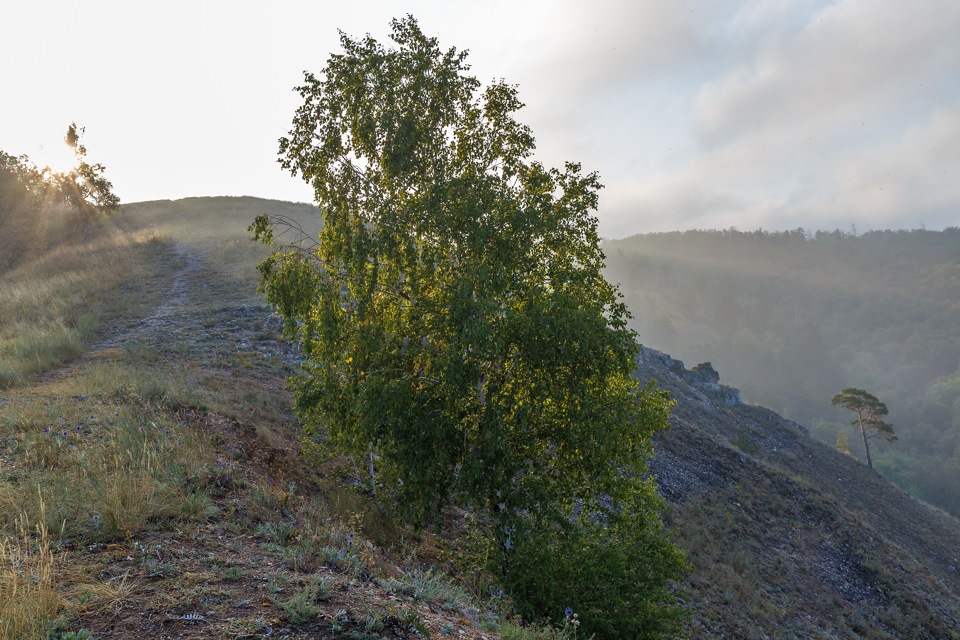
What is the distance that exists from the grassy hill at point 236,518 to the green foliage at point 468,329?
137 centimetres

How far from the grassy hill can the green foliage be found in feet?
4.50

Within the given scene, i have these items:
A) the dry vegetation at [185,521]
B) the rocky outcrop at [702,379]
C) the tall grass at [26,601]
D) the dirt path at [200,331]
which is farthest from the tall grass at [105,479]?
the rocky outcrop at [702,379]

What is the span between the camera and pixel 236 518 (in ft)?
21.9

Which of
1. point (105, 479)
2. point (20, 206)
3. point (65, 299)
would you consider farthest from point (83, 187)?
point (105, 479)

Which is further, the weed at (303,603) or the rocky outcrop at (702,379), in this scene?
the rocky outcrop at (702,379)

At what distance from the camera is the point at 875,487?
1644 inches

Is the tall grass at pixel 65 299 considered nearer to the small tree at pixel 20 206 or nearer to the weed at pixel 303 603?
the small tree at pixel 20 206

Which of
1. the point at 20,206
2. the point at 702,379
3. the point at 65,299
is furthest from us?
the point at 702,379

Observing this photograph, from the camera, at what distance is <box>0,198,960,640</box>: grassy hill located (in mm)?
4523

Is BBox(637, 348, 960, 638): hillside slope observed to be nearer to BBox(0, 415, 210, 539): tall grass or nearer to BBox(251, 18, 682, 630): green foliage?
BBox(251, 18, 682, 630): green foliage

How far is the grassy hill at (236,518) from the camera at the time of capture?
4523 mm

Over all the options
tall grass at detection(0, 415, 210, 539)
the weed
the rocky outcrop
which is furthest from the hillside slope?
the rocky outcrop

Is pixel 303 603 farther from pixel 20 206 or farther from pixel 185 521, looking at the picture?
pixel 20 206

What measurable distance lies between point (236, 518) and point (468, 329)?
4.06 meters
